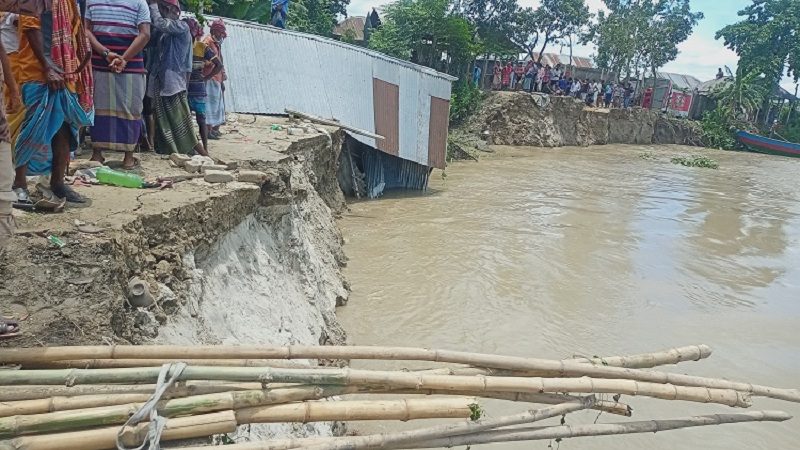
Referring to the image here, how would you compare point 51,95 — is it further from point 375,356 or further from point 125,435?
point 375,356

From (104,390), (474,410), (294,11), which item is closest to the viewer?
(104,390)

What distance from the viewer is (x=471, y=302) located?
24.9 ft

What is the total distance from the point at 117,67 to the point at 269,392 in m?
3.24

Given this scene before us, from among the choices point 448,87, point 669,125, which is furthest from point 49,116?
point 669,125

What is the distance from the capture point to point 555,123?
85.8ft

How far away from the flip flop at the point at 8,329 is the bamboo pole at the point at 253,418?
0.71 m

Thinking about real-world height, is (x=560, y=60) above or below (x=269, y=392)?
above

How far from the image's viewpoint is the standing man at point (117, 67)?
14.4ft

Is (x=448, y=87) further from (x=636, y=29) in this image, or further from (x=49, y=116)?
(x=636, y=29)

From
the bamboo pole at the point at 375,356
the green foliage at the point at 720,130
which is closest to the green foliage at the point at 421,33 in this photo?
the green foliage at the point at 720,130

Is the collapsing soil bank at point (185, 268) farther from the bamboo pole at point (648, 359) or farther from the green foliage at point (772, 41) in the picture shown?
the green foliage at point (772, 41)

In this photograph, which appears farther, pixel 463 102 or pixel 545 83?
pixel 545 83

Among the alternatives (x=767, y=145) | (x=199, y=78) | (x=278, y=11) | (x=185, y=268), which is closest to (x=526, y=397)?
(x=185, y=268)

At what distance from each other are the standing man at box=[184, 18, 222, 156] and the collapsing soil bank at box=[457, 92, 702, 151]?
1784cm
